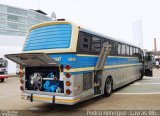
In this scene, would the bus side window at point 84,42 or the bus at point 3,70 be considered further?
the bus at point 3,70

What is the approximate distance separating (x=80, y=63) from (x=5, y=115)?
10.1 ft

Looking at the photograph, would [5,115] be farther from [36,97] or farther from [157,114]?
[157,114]

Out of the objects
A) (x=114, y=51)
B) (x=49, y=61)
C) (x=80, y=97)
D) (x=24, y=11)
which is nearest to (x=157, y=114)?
(x=80, y=97)

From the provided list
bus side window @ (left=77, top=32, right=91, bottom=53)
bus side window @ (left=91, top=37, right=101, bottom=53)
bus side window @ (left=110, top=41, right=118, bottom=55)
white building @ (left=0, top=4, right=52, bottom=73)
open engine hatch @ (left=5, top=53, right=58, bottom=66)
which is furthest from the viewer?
white building @ (left=0, top=4, right=52, bottom=73)

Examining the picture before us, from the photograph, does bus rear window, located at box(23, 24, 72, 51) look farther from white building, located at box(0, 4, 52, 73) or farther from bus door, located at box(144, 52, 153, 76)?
white building, located at box(0, 4, 52, 73)

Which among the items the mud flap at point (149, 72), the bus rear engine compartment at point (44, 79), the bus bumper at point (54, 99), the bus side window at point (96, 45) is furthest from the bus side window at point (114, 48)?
the mud flap at point (149, 72)

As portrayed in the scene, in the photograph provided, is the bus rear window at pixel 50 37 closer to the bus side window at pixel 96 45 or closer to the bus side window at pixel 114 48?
the bus side window at pixel 96 45

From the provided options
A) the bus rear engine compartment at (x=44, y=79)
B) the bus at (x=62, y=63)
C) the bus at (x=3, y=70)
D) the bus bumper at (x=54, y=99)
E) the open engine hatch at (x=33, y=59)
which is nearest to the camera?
the open engine hatch at (x=33, y=59)

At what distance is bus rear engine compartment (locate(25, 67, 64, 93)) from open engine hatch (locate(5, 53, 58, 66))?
297 mm

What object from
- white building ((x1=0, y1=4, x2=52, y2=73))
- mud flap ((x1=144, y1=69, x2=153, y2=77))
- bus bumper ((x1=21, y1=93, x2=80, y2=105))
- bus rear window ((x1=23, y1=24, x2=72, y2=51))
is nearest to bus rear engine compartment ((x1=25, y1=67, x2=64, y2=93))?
bus bumper ((x1=21, y1=93, x2=80, y2=105))

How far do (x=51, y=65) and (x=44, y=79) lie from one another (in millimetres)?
698

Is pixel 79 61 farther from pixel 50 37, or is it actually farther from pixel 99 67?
pixel 99 67

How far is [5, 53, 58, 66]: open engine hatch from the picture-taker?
668 cm

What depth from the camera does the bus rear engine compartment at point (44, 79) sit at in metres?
7.21
